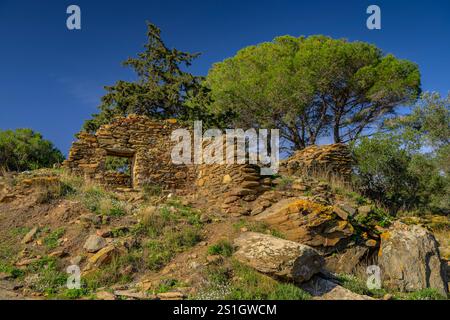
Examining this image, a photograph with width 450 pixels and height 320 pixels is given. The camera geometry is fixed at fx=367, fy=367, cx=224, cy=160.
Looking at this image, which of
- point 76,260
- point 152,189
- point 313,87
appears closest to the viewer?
point 76,260

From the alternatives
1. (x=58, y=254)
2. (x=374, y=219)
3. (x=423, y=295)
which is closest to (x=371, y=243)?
(x=374, y=219)

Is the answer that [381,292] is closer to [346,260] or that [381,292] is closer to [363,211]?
[346,260]

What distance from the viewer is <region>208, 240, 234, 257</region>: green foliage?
6.11 meters

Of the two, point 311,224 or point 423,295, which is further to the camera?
point 311,224

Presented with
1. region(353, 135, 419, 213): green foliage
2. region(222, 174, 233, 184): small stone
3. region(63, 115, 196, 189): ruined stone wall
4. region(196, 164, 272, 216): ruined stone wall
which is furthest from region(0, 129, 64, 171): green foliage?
region(353, 135, 419, 213): green foliage

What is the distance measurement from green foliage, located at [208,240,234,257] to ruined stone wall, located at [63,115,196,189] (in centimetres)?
535

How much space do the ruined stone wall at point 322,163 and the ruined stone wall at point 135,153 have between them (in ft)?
10.4

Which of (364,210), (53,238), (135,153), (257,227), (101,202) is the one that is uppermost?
(135,153)

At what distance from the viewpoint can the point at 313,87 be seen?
17.2 meters

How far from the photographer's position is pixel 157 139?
11.7 meters

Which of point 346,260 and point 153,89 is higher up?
point 153,89

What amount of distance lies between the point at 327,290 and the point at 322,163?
21.2 ft
